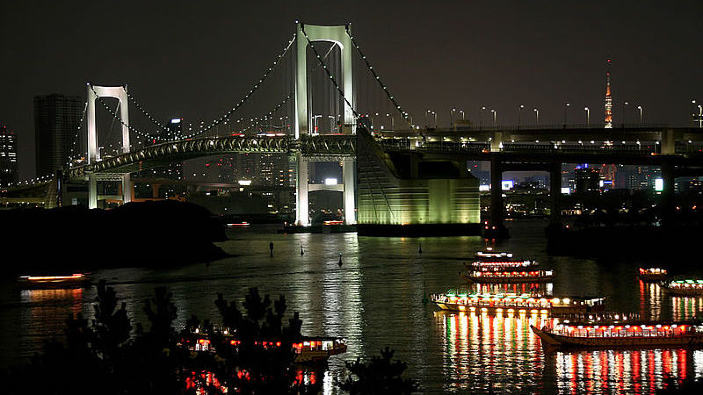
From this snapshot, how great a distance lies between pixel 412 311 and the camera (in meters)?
31.5

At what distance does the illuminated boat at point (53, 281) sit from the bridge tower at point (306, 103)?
136 feet

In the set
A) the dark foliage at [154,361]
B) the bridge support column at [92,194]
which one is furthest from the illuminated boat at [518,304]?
the bridge support column at [92,194]

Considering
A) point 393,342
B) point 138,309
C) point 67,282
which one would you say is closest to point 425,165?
point 67,282

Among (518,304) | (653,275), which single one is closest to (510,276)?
(653,275)

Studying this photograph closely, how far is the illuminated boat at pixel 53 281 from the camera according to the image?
40.8 meters

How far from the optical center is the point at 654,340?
81.0 feet

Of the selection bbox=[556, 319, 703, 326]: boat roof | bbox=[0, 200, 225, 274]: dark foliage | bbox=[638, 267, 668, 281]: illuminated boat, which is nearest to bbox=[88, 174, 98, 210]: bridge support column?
bbox=[0, 200, 225, 274]: dark foliage

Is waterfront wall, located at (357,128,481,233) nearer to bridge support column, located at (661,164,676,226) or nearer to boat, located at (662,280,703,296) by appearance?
bridge support column, located at (661,164,676,226)

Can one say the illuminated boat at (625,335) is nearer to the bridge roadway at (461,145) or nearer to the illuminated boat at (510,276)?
the illuminated boat at (510,276)

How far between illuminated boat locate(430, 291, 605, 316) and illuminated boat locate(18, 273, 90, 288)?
55.1 feet

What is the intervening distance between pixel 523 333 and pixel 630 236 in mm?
34506

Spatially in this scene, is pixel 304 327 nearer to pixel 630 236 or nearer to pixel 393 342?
pixel 393 342

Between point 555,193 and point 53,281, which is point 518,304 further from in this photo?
point 555,193

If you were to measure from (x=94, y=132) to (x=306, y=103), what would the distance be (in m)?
32.2
